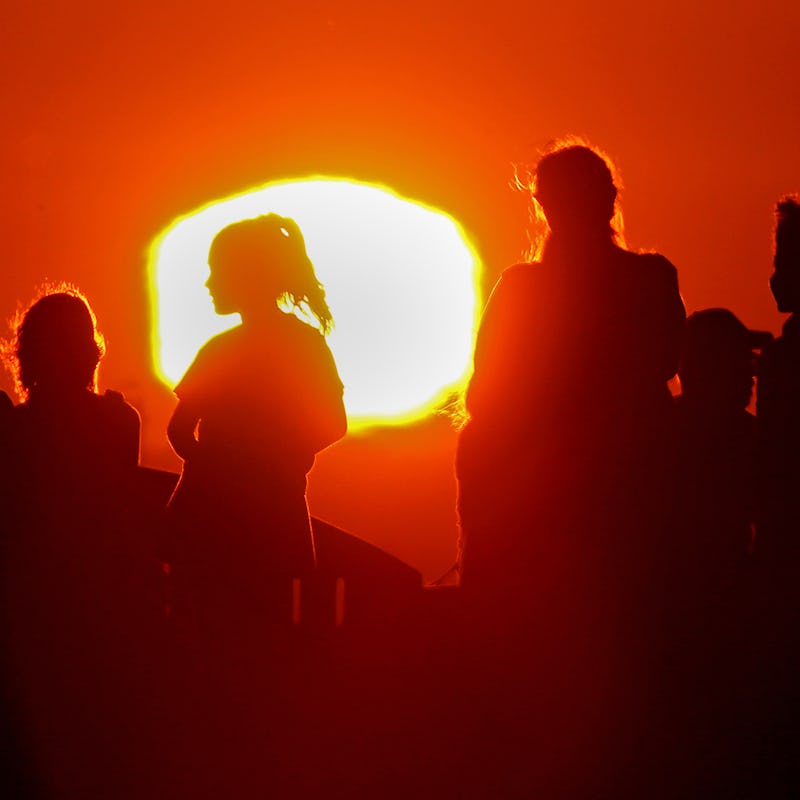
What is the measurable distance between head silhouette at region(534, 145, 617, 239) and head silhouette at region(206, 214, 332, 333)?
99cm

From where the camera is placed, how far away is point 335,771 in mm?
6668

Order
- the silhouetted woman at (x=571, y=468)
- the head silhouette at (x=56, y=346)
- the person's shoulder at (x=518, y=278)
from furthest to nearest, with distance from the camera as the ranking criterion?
the head silhouette at (x=56, y=346) → the person's shoulder at (x=518, y=278) → the silhouetted woman at (x=571, y=468)

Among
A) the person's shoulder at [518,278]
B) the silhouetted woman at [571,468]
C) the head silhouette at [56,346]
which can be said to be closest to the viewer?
the silhouetted woman at [571,468]

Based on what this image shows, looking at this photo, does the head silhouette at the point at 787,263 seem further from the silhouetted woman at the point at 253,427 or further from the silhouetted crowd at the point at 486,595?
the silhouetted woman at the point at 253,427

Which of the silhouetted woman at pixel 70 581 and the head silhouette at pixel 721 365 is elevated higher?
the head silhouette at pixel 721 365

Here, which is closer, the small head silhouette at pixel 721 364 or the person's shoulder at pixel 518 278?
the person's shoulder at pixel 518 278

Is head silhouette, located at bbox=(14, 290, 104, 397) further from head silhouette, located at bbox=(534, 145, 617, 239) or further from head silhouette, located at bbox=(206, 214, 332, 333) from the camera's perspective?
head silhouette, located at bbox=(534, 145, 617, 239)

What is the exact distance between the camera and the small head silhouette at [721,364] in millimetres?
7035

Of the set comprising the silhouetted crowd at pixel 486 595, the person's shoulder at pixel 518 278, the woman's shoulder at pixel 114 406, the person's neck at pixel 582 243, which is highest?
the person's neck at pixel 582 243

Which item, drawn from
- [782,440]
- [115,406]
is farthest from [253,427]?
[782,440]

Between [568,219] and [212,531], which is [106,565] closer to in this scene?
[212,531]

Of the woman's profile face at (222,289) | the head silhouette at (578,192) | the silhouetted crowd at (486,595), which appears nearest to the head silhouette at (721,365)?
the silhouetted crowd at (486,595)

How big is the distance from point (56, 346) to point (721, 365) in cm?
245

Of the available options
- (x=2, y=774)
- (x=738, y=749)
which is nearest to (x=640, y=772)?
(x=738, y=749)
